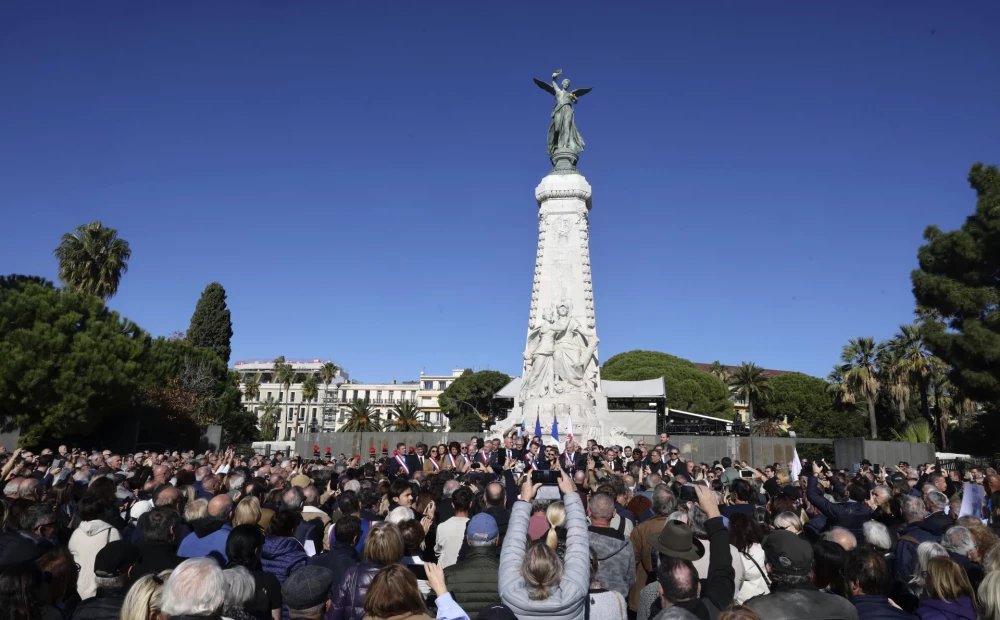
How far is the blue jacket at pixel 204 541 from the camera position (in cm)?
528

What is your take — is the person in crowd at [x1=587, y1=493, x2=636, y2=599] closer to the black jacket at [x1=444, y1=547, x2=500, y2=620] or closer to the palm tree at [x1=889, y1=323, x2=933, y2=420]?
the black jacket at [x1=444, y1=547, x2=500, y2=620]

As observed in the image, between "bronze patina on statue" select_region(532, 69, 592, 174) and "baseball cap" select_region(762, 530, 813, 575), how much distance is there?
25429 millimetres

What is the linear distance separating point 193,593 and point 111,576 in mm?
1259

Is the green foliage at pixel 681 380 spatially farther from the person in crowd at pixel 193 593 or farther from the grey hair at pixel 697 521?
the person in crowd at pixel 193 593

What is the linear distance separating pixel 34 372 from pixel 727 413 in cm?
5348

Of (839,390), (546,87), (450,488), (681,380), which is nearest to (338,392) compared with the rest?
(681,380)

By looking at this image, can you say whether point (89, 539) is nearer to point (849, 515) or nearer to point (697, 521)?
point (697, 521)

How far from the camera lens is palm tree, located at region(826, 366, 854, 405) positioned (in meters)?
51.9

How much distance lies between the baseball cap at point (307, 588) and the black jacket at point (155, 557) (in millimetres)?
1421

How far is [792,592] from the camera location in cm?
381

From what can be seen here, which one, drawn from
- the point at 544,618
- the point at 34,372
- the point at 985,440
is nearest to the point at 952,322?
the point at 985,440

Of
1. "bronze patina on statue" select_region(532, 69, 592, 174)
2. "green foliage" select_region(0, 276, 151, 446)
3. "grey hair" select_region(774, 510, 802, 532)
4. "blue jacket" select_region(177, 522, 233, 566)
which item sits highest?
"bronze patina on statue" select_region(532, 69, 592, 174)

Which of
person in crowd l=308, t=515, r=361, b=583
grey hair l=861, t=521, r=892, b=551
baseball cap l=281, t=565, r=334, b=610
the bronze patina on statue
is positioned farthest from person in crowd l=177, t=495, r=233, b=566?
the bronze patina on statue

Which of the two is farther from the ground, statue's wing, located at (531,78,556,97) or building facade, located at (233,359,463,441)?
statue's wing, located at (531,78,556,97)
